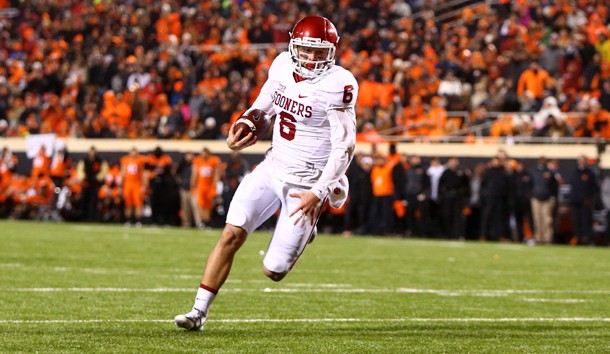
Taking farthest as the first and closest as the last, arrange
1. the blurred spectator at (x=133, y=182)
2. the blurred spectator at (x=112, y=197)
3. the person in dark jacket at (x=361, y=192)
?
1. the blurred spectator at (x=112, y=197)
2. the blurred spectator at (x=133, y=182)
3. the person in dark jacket at (x=361, y=192)

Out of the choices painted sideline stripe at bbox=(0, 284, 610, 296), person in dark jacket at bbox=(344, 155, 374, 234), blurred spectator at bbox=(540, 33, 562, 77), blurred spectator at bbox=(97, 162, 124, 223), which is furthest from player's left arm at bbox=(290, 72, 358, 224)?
blurred spectator at bbox=(97, 162, 124, 223)

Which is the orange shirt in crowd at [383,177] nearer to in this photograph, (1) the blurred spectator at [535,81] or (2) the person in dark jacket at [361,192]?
(2) the person in dark jacket at [361,192]

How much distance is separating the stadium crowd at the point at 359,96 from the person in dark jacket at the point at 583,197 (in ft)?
0.12

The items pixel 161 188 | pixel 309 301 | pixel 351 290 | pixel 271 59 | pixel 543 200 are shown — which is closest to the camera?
pixel 309 301

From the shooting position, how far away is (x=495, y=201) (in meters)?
18.6

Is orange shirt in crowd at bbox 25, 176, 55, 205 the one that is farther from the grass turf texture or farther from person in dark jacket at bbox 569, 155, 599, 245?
person in dark jacket at bbox 569, 155, 599, 245

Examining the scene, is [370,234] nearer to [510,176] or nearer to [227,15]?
[510,176]

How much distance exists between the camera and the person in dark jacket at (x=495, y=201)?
1848 cm

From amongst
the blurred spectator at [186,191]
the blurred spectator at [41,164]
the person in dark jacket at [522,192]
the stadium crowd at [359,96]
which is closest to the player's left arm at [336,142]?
the stadium crowd at [359,96]

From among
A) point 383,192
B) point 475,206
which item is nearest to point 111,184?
point 383,192

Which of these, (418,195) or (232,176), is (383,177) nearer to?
(418,195)

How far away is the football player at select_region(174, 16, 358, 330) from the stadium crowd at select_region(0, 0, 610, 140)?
513 inches

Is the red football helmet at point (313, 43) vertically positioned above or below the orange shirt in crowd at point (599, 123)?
above

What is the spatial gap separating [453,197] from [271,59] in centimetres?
548
